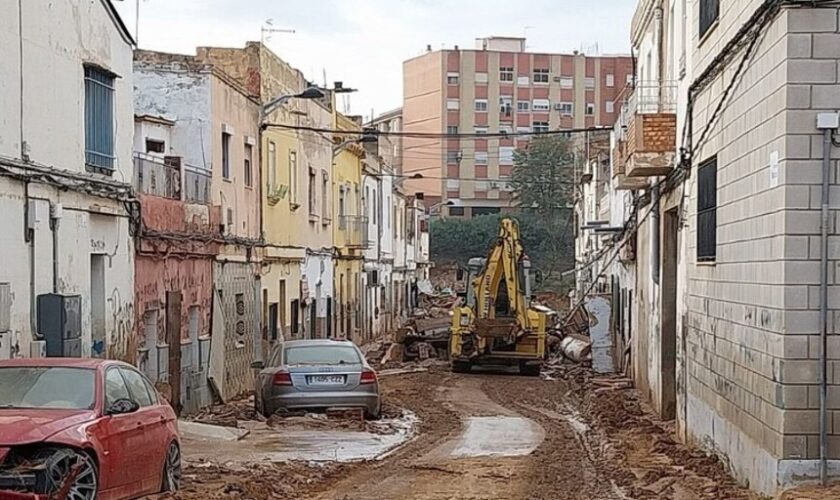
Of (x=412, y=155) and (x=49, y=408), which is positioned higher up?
(x=412, y=155)

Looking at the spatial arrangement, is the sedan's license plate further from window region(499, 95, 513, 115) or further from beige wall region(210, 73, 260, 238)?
window region(499, 95, 513, 115)

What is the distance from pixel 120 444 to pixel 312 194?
85.5 ft

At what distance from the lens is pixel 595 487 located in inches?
520

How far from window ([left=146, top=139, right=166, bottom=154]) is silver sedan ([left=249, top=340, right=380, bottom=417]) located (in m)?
6.59

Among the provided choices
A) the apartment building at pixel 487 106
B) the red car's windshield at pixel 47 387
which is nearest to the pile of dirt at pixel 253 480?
the red car's windshield at pixel 47 387

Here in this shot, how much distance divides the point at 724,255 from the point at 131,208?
33.5ft

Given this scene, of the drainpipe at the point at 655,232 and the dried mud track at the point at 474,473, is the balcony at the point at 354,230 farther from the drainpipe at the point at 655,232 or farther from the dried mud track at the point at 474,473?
the drainpipe at the point at 655,232

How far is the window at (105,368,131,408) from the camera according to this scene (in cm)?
1045

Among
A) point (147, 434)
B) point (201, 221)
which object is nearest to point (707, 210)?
point (147, 434)

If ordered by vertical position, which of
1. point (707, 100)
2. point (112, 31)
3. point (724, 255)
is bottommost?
point (724, 255)

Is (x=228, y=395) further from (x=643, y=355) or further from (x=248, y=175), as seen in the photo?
(x=643, y=355)

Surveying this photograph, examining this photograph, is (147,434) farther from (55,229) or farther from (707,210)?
(707,210)

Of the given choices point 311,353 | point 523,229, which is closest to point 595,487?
point 311,353

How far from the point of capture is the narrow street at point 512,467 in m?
12.4
